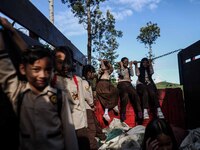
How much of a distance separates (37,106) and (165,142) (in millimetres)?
1037

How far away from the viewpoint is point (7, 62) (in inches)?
62.8

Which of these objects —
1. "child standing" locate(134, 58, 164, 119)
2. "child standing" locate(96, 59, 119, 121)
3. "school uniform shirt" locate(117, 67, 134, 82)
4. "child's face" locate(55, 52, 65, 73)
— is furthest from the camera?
"school uniform shirt" locate(117, 67, 134, 82)

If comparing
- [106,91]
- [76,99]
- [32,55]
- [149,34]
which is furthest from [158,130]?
[149,34]

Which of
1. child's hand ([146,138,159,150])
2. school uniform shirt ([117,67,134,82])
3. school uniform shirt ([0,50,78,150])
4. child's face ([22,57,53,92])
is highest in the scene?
school uniform shirt ([117,67,134,82])

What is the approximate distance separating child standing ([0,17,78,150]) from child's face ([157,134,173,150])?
773 millimetres

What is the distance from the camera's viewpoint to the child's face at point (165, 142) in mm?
2332

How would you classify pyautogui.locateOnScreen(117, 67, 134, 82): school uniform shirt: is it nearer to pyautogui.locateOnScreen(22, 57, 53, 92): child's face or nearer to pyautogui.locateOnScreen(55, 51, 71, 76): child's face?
pyautogui.locateOnScreen(55, 51, 71, 76): child's face

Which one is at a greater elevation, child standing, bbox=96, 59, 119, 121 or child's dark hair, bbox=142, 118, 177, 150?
child standing, bbox=96, 59, 119, 121

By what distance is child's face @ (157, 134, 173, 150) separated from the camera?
233 cm

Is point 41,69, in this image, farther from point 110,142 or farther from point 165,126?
point 110,142

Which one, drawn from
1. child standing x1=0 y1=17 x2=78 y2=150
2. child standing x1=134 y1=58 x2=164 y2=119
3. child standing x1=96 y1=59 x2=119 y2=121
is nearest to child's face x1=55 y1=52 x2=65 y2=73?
child standing x1=0 y1=17 x2=78 y2=150

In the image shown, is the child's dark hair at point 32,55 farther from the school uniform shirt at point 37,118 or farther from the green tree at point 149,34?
the green tree at point 149,34

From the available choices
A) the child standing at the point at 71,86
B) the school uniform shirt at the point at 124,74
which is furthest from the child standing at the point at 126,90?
the child standing at the point at 71,86

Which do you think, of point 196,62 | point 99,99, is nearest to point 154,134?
point 196,62
